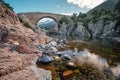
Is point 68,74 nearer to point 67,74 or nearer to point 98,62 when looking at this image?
point 67,74

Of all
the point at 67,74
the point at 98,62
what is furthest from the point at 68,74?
the point at 98,62

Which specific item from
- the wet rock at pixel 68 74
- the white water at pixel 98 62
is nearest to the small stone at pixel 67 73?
the wet rock at pixel 68 74

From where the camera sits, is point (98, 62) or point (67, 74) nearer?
point (67, 74)

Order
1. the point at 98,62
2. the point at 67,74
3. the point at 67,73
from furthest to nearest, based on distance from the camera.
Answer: the point at 98,62, the point at 67,73, the point at 67,74

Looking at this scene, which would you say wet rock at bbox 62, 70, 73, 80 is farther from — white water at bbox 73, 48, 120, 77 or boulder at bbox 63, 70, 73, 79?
white water at bbox 73, 48, 120, 77

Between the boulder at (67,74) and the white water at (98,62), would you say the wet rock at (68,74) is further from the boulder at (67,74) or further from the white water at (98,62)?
the white water at (98,62)

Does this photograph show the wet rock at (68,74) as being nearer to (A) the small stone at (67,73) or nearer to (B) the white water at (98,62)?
(A) the small stone at (67,73)

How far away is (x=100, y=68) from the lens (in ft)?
30.4

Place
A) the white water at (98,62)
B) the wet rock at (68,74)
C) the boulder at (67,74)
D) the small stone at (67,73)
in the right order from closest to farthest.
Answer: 1. the wet rock at (68,74)
2. the boulder at (67,74)
3. the small stone at (67,73)
4. the white water at (98,62)

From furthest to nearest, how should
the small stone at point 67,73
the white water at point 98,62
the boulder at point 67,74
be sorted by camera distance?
1. the white water at point 98,62
2. the small stone at point 67,73
3. the boulder at point 67,74

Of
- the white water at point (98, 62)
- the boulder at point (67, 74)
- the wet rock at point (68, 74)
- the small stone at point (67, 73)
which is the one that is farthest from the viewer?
the white water at point (98, 62)

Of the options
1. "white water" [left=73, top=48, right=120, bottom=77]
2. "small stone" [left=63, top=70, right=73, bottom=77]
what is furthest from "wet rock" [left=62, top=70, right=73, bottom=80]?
"white water" [left=73, top=48, right=120, bottom=77]

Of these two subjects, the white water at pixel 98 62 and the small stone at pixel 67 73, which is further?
the white water at pixel 98 62

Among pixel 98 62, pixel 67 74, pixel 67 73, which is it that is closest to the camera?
pixel 67 74
